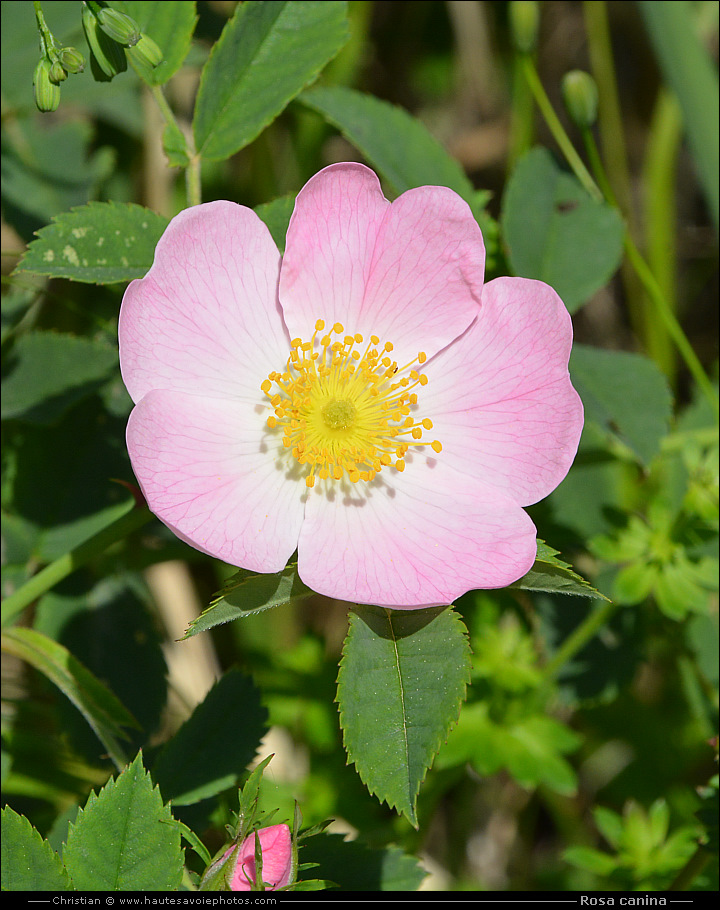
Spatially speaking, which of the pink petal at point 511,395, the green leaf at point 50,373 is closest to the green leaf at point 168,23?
the green leaf at point 50,373

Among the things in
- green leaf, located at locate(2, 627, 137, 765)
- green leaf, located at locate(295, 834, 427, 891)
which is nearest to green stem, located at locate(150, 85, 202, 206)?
green leaf, located at locate(2, 627, 137, 765)

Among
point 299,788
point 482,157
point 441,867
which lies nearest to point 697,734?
point 441,867

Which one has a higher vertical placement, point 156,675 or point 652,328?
point 156,675

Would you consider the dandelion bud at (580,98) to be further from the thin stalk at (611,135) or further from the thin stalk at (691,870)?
the thin stalk at (691,870)

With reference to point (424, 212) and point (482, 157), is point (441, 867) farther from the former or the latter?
point (482, 157)

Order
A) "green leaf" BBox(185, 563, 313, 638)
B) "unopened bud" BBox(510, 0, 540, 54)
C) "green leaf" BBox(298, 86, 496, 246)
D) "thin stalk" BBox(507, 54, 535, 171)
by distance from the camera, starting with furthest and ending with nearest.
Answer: "thin stalk" BBox(507, 54, 535, 171) → "unopened bud" BBox(510, 0, 540, 54) → "green leaf" BBox(298, 86, 496, 246) → "green leaf" BBox(185, 563, 313, 638)

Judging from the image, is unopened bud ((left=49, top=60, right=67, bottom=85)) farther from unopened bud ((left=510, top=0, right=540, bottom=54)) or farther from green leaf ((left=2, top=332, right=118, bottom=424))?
unopened bud ((left=510, top=0, right=540, bottom=54))
